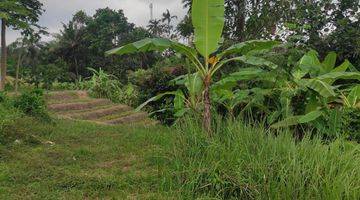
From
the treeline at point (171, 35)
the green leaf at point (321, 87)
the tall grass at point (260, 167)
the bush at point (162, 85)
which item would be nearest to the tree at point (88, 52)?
the treeline at point (171, 35)

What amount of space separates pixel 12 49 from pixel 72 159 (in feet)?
82.8

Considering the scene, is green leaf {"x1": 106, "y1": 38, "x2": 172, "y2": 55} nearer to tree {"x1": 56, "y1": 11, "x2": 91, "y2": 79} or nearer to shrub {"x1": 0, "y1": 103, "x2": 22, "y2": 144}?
shrub {"x1": 0, "y1": 103, "x2": 22, "y2": 144}

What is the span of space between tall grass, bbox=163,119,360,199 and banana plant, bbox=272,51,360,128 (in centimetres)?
108

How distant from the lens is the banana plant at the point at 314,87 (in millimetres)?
5809

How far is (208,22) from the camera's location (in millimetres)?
5293

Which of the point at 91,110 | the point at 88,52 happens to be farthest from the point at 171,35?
the point at 91,110

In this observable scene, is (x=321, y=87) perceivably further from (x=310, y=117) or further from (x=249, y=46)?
(x=249, y=46)

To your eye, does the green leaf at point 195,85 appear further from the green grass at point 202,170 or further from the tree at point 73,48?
the tree at point 73,48

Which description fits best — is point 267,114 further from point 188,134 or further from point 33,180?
point 33,180

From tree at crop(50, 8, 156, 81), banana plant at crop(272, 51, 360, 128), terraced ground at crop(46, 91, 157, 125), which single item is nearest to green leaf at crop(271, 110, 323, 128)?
banana plant at crop(272, 51, 360, 128)

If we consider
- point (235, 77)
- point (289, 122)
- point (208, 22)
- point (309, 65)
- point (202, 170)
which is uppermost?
point (208, 22)

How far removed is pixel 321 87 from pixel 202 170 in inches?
100

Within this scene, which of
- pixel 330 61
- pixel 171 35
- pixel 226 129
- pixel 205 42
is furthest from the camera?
pixel 171 35

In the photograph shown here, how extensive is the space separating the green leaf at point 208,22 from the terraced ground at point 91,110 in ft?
24.5
